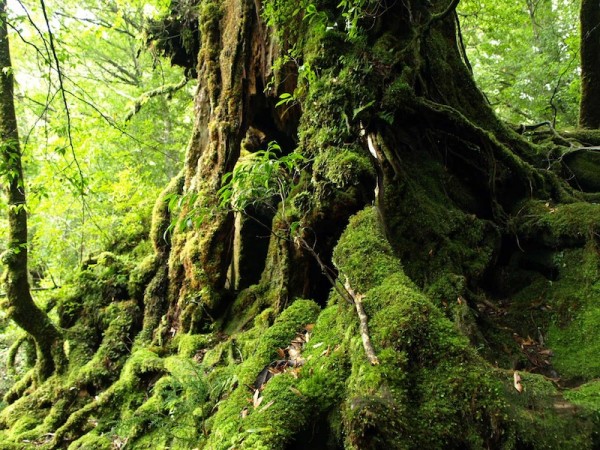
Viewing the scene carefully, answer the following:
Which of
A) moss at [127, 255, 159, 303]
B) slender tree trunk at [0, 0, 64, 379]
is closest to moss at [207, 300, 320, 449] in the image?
moss at [127, 255, 159, 303]

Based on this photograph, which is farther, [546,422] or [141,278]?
[141,278]

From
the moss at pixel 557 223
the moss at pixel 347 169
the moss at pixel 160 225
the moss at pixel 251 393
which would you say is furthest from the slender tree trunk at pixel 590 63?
the moss at pixel 160 225

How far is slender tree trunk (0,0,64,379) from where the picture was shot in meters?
5.63

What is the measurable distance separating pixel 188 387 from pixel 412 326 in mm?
2704

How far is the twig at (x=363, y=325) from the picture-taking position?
227cm

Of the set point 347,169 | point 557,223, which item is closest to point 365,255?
point 347,169

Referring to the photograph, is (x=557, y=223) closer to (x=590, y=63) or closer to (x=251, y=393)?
(x=251, y=393)

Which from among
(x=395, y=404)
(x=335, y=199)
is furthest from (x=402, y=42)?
(x=395, y=404)

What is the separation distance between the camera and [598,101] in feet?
23.9

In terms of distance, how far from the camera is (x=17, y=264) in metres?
5.83

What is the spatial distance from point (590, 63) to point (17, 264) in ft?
33.7

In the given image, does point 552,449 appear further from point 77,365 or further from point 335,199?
point 77,365

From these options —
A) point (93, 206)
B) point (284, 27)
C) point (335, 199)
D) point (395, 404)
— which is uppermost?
point (284, 27)

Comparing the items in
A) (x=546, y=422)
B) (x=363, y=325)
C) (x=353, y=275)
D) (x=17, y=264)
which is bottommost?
(x=546, y=422)
